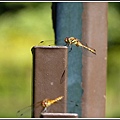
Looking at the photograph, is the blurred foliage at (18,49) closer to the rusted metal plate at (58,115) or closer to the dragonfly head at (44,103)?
the dragonfly head at (44,103)

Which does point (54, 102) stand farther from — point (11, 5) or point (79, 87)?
point (11, 5)

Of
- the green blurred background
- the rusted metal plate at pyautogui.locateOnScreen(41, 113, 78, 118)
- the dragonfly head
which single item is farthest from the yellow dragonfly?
the green blurred background

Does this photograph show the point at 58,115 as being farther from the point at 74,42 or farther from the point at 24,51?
the point at 24,51

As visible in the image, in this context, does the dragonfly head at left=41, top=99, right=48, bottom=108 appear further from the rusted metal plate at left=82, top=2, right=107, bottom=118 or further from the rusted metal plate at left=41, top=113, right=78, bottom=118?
the rusted metal plate at left=82, top=2, right=107, bottom=118

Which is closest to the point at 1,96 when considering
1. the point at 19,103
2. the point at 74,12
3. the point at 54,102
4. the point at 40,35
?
the point at 19,103

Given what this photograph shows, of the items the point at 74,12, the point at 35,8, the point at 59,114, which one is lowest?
the point at 59,114

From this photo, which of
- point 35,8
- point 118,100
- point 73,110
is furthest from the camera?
point 35,8

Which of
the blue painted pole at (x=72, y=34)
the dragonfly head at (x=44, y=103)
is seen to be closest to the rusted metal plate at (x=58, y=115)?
the dragonfly head at (x=44, y=103)

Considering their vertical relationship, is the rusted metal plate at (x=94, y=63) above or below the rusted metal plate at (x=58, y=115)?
above
